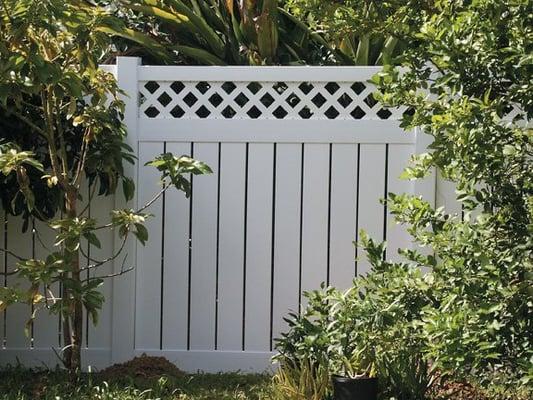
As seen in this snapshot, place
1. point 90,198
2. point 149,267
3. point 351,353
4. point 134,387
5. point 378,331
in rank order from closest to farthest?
point 378,331 < point 351,353 < point 134,387 < point 90,198 < point 149,267

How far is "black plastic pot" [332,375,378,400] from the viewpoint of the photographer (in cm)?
500

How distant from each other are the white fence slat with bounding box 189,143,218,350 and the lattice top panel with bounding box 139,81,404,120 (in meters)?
0.30

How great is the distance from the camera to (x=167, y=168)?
5.41 metres

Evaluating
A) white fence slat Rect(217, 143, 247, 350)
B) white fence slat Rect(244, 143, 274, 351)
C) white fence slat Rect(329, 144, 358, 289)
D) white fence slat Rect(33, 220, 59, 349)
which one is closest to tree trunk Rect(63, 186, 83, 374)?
white fence slat Rect(33, 220, 59, 349)

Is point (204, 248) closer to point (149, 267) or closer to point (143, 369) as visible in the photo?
point (149, 267)

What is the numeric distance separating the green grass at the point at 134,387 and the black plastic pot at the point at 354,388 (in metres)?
0.49

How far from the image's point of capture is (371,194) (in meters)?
6.23

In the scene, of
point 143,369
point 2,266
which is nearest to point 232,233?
point 143,369

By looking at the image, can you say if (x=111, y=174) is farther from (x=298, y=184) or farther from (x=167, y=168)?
(x=298, y=184)

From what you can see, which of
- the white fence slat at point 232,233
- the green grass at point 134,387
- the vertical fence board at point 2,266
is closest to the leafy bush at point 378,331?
the green grass at point 134,387

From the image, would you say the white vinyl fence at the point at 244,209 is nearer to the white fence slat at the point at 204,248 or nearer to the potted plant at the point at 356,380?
the white fence slat at the point at 204,248

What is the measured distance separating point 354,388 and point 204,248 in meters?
1.73

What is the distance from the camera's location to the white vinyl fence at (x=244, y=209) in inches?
245

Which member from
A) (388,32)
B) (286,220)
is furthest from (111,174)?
(388,32)
